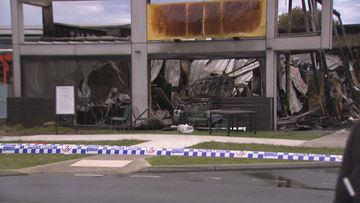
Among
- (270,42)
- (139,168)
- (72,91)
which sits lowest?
(139,168)

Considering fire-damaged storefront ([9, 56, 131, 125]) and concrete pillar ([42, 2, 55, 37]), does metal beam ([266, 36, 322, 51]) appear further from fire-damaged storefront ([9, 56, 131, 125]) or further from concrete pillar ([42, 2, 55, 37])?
concrete pillar ([42, 2, 55, 37])

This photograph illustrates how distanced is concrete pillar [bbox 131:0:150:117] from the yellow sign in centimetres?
27

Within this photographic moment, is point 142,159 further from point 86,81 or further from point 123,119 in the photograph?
point 86,81

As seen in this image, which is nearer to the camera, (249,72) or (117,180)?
(117,180)

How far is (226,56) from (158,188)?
39.8 ft

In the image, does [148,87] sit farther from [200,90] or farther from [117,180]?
[117,180]

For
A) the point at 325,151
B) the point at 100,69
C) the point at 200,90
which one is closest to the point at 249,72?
the point at 200,90

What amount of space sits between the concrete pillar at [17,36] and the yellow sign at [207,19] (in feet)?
17.5

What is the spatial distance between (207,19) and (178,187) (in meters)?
12.1

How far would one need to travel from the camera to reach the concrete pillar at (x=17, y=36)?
74.3 feet

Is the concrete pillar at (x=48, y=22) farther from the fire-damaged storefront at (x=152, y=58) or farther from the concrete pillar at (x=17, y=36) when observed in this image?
the concrete pillar at (x=17, y=36)

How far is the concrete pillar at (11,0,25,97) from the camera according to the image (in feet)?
74.3

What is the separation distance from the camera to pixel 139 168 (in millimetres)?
12086

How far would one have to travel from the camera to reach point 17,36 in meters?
22.7
